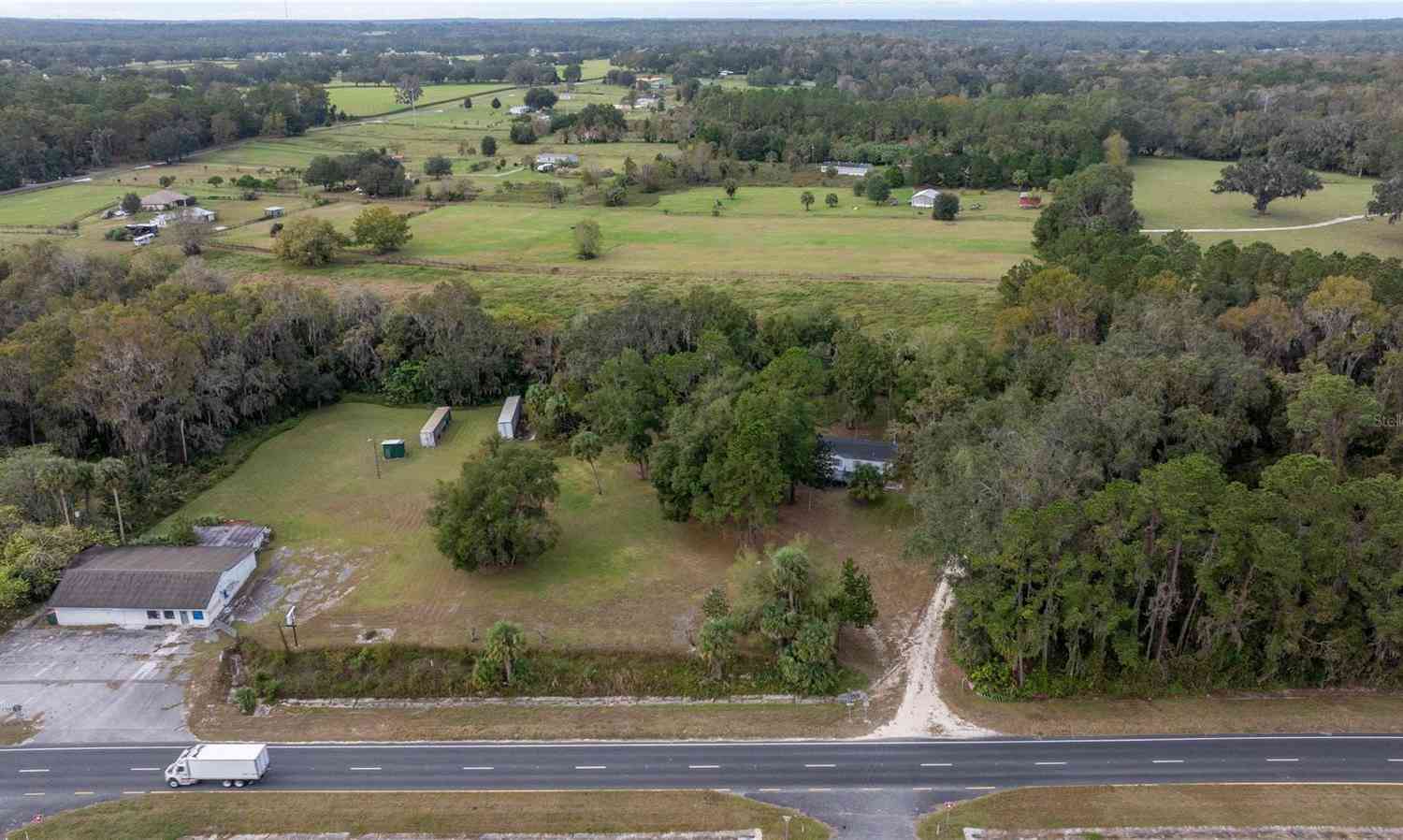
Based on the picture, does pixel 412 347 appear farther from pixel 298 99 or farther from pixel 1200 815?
pixel 298 99

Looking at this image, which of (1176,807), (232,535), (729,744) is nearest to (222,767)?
(232,535)

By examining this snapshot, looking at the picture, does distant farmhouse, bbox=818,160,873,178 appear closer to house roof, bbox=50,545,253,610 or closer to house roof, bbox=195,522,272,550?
house roof, bbox=195,522,272,550

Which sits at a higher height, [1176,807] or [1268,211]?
[1268,211]

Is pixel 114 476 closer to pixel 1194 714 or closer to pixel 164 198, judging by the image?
pixel 1194 714

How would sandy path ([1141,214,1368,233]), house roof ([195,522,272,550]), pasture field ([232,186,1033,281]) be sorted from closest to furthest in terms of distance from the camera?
house roof ([195,522,272,550])
pasture field ([232,186,1033,281])
sandy path ([1141,214,1368,233])

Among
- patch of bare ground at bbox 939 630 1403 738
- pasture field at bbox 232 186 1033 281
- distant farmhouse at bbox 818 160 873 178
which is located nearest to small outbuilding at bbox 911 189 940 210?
pasture field at bbox 232 186 1033 281

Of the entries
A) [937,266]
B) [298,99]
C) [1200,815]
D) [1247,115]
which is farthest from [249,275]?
[1247,115]

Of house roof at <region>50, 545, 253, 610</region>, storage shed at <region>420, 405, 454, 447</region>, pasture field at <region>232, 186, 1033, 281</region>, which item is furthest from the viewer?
pasture field at <region>232, 186, 1033, 281</region>

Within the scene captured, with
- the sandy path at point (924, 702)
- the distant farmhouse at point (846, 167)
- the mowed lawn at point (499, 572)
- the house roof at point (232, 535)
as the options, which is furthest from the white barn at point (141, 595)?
the distant farmhouse at point (846, 167)
